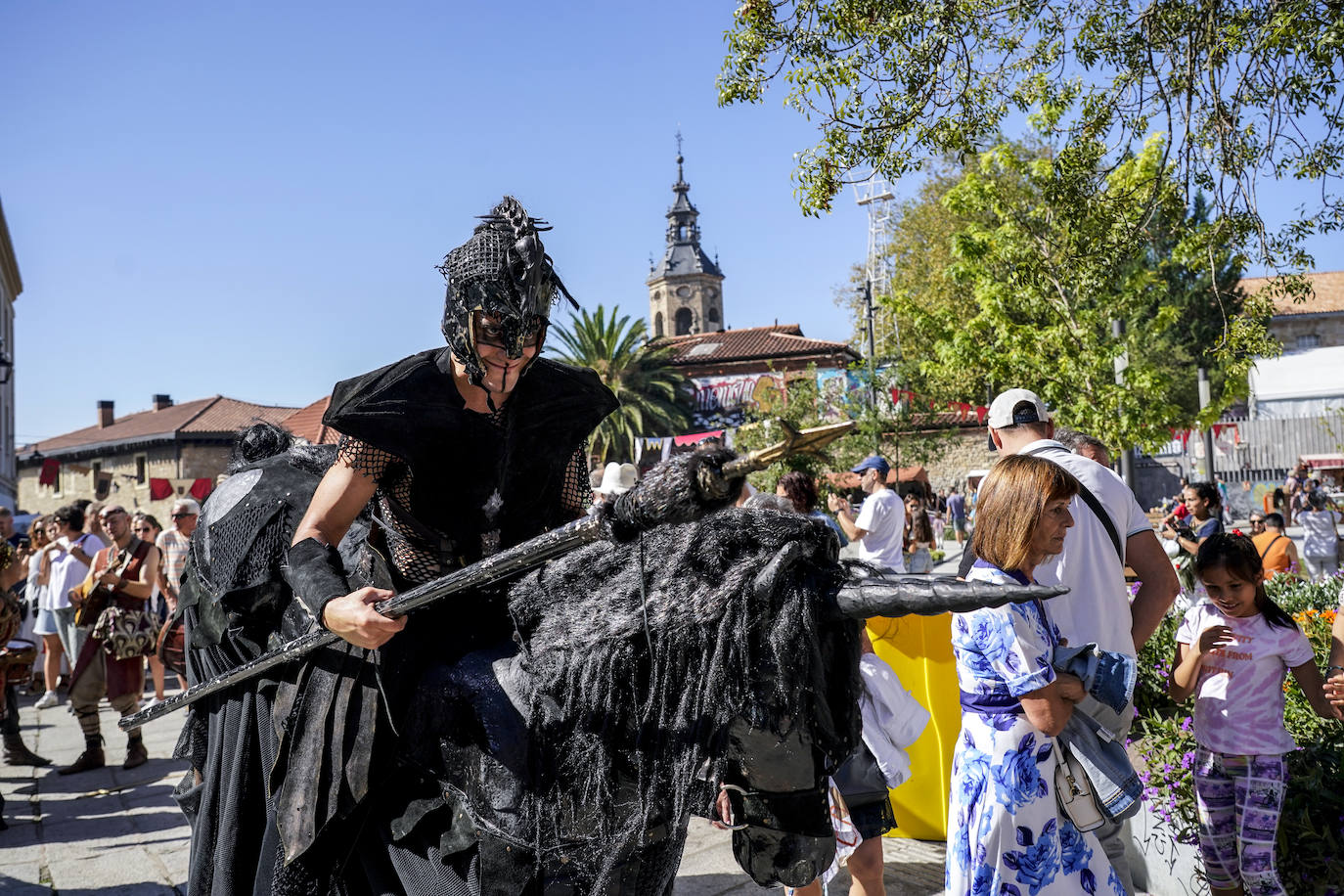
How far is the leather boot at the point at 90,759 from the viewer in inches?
299

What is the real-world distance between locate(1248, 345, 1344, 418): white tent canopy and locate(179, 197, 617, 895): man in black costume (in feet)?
152

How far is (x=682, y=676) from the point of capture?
6.05 ft

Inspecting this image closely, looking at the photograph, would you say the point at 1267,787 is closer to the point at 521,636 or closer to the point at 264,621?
the point at 521,636

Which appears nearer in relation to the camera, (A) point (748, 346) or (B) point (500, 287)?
(B) point (500, 287)

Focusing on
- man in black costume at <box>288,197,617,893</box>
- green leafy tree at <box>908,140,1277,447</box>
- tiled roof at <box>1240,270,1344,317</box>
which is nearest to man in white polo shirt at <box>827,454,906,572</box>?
green leafy tree at <box>908,140,1277,447</box>

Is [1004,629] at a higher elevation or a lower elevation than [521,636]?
lower

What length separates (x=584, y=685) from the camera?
6.25ft

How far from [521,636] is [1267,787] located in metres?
2.97

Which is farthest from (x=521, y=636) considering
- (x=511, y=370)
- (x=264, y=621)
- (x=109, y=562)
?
(x=109, y=562)

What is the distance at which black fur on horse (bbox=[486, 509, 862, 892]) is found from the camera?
5.87ft

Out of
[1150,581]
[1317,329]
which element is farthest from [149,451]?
[1317,329]

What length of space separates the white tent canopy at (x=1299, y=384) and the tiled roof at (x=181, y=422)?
135 ft

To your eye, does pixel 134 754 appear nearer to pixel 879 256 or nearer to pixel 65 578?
pixel 65 578

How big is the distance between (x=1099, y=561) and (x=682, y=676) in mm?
2169
